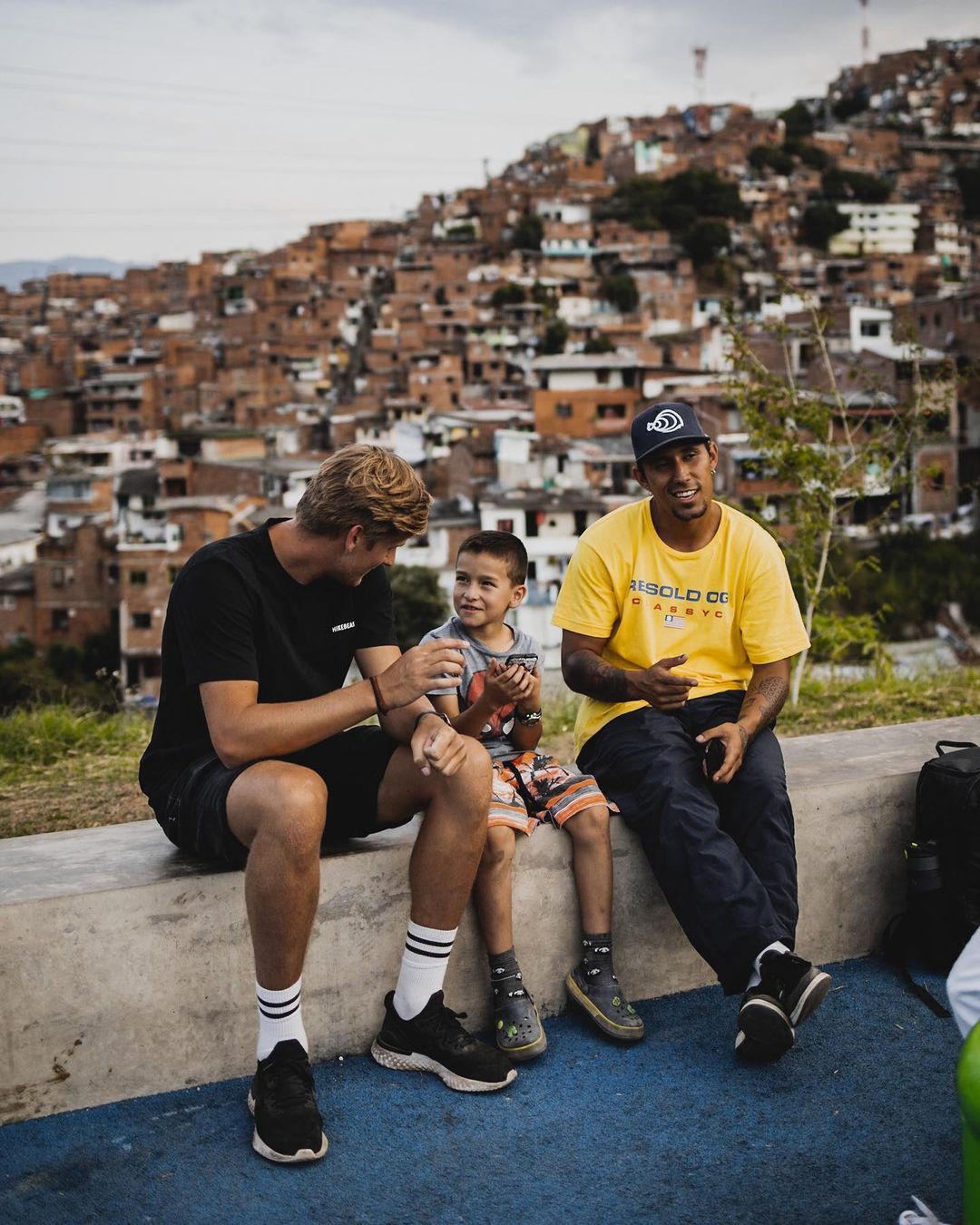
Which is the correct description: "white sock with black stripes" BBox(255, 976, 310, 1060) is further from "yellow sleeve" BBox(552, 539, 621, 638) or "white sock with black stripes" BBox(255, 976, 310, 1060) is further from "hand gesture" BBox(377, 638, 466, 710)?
"yellow sleeve" BBox(552, 539, 621, 638)

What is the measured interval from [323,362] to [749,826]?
61.0m

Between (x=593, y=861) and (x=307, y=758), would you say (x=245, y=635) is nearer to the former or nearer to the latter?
(x=307, y=758)

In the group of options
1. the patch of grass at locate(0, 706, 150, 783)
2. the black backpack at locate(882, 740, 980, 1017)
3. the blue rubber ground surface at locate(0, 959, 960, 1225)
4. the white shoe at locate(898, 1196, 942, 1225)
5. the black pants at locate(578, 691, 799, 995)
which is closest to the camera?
the white shoe at locate(898, 1196, 942, 1225)

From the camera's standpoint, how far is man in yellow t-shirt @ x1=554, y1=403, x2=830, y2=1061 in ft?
8.42

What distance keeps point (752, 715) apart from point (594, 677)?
0.39 m

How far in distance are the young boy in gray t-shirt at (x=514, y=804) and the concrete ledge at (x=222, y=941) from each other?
64 millimetres

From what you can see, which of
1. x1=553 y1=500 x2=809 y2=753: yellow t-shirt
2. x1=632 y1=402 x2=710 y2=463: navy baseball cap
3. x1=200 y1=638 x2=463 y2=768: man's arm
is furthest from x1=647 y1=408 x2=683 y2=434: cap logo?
x1=200 y1=638 x2=463 y2=768: man's arm

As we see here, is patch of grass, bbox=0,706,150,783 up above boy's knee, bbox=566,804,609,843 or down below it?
below

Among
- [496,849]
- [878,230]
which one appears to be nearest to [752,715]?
[496,849]

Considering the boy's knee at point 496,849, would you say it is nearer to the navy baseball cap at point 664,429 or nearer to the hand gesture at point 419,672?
the hand gesture at point 419,672

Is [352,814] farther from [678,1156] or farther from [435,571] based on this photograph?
[435,571]

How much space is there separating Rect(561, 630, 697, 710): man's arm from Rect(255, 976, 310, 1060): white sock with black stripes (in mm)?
979

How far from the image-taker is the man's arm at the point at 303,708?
222 centimetres

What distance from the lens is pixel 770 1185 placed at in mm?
2061
